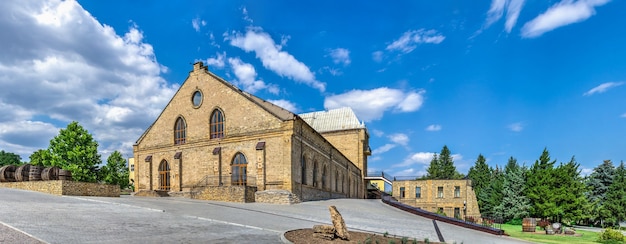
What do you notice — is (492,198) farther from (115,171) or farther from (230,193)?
(115,171)

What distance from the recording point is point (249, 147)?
84.5 feet

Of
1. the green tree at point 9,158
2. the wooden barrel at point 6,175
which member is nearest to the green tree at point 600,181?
the wooden barrel at point 6,175

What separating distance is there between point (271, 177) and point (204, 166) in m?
6.75

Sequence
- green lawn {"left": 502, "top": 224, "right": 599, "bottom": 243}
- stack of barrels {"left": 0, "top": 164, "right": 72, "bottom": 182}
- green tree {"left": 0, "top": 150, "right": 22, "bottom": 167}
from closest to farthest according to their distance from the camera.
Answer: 1. green lawn {"left": 502, "top": 224, "right": 599, "bottom": 243}
2. stack of barrels {"left": 0, "top": 164, "right": 72, "bottom": 182}
3. green tree {"left": 0, "top": 150, "right": 22, "bottom": 167}

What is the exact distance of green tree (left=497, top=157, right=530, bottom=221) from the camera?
40822mm

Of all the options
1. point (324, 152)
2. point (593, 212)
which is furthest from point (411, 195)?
point (324, 152)

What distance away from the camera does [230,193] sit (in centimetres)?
2217

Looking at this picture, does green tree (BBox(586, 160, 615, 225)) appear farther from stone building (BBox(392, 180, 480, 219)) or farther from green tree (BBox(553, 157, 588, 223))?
stone building (BBox(392, 180, 480, 219))

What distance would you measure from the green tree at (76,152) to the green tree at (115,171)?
1.09m

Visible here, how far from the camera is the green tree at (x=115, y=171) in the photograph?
119 feet

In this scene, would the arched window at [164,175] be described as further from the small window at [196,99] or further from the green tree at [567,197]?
the green tree at [567,197]

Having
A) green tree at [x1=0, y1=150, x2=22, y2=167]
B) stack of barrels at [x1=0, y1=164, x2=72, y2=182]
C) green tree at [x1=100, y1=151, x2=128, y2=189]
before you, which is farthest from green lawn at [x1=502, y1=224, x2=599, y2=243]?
green tree at [x1=0, y1=150, x2=22, y2=167]

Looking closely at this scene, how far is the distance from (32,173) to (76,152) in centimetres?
1495

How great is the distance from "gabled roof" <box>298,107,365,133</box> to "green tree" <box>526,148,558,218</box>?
21804 millimetres
